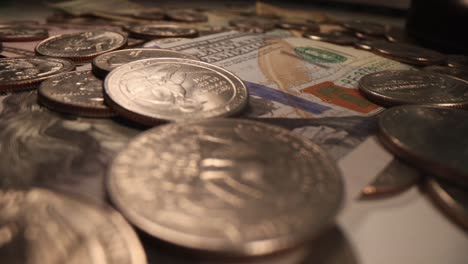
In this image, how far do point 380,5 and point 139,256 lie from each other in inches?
115

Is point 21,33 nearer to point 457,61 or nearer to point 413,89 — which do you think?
point 413,89

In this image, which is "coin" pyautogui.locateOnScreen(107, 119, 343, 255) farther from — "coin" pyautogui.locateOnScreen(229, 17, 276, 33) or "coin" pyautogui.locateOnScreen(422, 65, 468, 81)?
"coin" pyautogui.locateOnScreen(229, 17, 276, 33)

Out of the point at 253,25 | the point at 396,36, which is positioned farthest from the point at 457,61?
the point at 253,25

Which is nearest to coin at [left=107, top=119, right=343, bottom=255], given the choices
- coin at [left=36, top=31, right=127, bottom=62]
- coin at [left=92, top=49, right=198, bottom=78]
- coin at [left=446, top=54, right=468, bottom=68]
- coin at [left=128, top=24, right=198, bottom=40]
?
coin at [left=92, top=49, right=198, bottom=78]

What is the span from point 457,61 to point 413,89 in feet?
1.68

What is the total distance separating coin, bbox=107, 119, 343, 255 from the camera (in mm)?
446

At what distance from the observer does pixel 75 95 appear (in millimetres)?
790

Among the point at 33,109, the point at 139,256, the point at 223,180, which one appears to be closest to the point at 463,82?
the point at 223,180

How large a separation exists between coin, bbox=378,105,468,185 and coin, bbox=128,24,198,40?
90cm

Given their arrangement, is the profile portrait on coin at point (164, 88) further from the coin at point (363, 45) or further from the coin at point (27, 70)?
the coin at point (363, 45)

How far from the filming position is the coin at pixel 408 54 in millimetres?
1274

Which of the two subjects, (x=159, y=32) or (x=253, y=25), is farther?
(x=253, y=25)

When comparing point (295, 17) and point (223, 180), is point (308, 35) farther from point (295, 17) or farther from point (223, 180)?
point (223, 180)

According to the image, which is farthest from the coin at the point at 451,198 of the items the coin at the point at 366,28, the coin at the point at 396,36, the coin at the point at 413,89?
the coin at the point at 366,28
